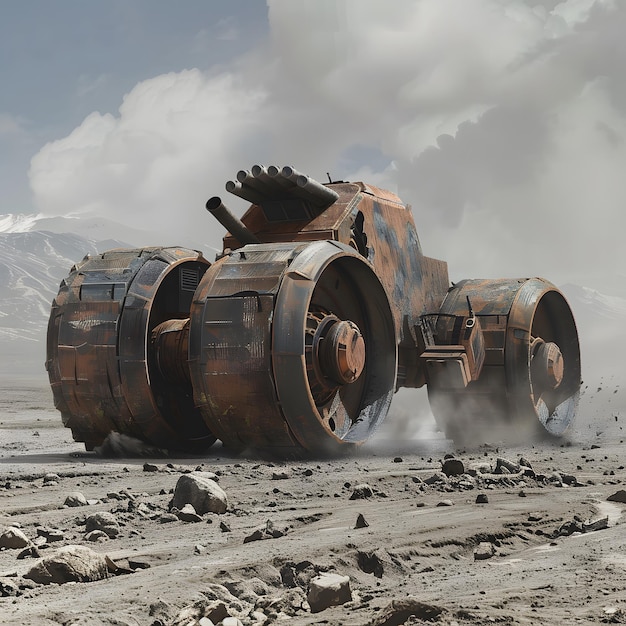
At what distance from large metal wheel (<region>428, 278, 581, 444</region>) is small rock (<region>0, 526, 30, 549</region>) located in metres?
7.43

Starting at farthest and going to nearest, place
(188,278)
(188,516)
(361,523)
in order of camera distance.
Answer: (188,278), (188,516), (361,523)

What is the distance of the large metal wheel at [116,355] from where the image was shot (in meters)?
11.0

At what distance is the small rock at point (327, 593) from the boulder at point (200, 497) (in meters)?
2.64

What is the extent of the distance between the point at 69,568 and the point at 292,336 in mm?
4700

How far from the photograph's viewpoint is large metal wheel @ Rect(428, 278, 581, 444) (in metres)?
13.4

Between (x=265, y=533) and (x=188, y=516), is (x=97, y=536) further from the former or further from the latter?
(x=265, y=533)

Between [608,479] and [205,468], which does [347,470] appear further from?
[608,479]

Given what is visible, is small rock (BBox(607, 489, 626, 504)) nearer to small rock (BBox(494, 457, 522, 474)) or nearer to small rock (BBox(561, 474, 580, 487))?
small rock (BBox(561, 474, 580, 487))

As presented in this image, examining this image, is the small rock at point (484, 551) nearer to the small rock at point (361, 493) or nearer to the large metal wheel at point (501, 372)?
the small rock at point (361, 493)

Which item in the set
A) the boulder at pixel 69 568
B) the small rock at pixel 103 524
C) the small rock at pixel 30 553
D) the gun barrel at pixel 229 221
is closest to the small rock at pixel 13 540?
the small rock at pixel 30 553

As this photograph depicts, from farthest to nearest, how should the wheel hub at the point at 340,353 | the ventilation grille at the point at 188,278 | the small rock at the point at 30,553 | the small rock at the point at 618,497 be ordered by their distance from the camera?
the ventilation grille at the point at 188,278
the wheel hub at the point at 340,353
the small rock at the point at 618,497
the small rock at the point at 30,553

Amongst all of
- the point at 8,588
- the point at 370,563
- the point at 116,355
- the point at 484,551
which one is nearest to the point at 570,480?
the point at 484,551

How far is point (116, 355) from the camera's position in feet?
35.9

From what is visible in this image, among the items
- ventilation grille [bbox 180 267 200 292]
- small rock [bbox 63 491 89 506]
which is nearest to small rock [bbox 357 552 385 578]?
small rock [bbox 63 491 89 506]
